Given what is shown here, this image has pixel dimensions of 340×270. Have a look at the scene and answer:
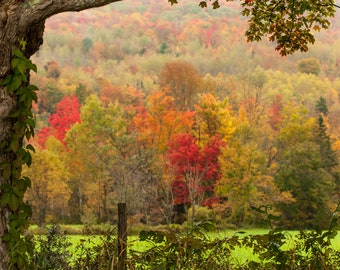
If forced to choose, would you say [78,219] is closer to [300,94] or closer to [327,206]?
[327,206]

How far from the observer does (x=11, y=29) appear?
5414mm

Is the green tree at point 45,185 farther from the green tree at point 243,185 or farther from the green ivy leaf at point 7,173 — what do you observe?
the green ivy leaf at point 7,173

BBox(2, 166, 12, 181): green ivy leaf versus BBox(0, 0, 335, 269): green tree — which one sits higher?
BBox(0, 0, 335, 269): green tree

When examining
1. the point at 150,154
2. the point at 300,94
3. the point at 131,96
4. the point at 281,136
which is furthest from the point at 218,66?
the point at 150,154

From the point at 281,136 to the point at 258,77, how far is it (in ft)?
108

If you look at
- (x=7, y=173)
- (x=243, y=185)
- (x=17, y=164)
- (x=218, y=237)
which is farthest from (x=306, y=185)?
(x=7, y=173)

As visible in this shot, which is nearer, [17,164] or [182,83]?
[17,164]

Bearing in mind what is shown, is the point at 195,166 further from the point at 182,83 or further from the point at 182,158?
the point at 182,83

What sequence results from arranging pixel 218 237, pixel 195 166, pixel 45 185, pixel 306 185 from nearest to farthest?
pixel 218 237
pixel 195 166
pixel 306 185
pixel 45 185

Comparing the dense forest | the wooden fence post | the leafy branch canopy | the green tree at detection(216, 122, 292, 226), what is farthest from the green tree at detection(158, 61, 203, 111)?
the wooden fence post

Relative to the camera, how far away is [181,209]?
3644cm

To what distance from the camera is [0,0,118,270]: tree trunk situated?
17.6 ft

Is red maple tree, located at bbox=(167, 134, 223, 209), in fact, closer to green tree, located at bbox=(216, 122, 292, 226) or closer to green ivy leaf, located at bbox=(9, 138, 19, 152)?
green tree, located at bbox=(216, 122, 292, 226)

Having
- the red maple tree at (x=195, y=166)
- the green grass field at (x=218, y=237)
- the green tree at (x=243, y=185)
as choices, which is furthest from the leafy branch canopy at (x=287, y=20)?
the green tree at (x=243, y=185)
